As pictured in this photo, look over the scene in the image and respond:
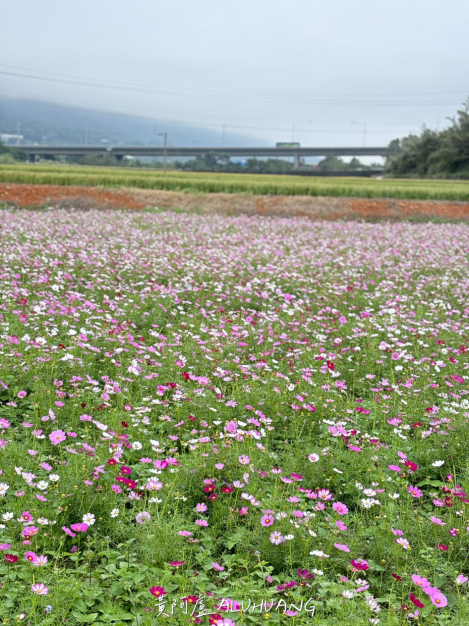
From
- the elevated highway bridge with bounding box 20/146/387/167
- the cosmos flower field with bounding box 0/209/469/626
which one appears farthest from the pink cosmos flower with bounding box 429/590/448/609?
the elevated highway bridge with bounding box 20/146/387/167

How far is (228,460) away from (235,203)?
69.1ft

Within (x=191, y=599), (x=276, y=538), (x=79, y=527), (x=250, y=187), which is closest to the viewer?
(x=191, y=599)

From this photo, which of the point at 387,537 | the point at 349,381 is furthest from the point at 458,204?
the point at 387,537

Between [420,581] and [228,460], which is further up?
[228,460]

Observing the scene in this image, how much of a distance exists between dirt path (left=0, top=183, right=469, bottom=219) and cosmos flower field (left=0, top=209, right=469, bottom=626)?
615 inches

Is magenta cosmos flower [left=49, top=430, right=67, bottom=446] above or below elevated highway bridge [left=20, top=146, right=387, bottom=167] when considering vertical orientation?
below

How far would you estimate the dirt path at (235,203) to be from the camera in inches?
890

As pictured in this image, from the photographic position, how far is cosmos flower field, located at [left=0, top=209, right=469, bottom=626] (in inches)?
96.0

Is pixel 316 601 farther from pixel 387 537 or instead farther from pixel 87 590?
pixel 87 590

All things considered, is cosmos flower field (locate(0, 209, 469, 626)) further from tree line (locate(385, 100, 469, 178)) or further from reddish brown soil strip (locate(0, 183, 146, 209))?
tree line (locate(385, 100, 469, 178))

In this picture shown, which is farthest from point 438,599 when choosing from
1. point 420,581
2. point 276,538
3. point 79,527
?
point 79,527

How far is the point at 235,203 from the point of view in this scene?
23609 mm

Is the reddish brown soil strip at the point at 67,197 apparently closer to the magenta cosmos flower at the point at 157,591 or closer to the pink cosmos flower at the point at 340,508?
the pink cosmos flower at the point at 340,508

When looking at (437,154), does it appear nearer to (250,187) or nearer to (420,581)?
(250,187)
